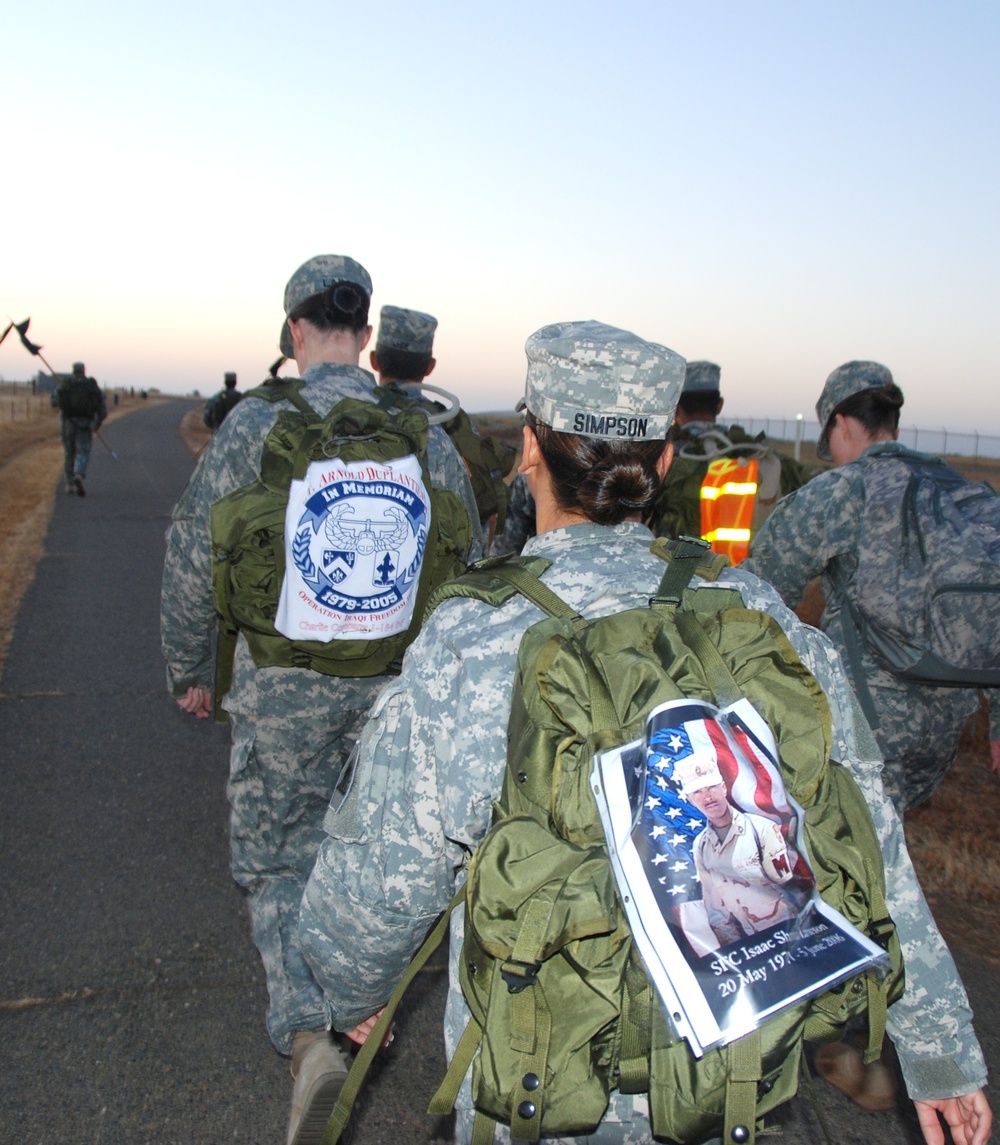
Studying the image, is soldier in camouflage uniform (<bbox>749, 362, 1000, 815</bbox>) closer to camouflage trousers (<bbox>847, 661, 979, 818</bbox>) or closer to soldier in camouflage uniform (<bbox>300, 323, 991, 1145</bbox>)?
camouflage trousers (<bbox>847, 661, 979, 818</bbox>)

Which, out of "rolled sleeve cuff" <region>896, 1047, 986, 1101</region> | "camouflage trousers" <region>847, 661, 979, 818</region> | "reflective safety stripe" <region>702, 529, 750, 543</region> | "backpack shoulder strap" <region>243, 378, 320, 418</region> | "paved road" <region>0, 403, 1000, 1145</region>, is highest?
"backpack shoulder strap" <region>243, 378, 320, 418</region>

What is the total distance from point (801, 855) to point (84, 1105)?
243 centimetres

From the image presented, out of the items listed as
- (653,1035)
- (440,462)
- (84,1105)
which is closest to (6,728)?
(84,1105)

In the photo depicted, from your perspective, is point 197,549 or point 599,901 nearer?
point 599,901

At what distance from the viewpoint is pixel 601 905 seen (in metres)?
1.41

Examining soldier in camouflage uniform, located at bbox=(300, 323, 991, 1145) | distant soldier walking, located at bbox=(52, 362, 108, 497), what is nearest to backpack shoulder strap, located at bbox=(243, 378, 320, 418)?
soldier in camouflage uniform, located at bbox=(300, 323, 991, 1145)

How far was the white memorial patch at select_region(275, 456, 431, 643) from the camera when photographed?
2.78 m

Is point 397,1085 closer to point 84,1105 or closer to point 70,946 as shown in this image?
point 84,1105

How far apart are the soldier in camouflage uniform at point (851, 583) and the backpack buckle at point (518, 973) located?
6.87 ft

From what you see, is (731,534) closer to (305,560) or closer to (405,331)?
(405,331)

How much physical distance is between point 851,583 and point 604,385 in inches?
71.0

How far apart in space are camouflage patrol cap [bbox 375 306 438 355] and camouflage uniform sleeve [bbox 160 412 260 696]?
2350 millimetres

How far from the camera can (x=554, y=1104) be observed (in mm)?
1428

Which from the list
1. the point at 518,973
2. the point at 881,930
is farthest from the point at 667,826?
the point at 881,930
